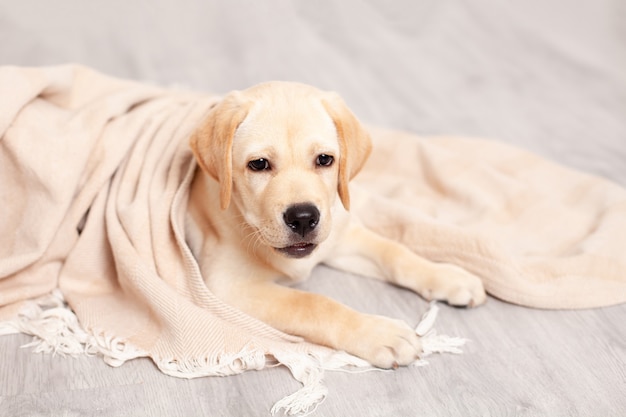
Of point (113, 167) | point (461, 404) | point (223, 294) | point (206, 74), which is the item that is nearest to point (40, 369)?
point (223, 294)

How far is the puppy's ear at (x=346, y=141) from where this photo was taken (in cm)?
283

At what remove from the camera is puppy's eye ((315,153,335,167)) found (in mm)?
2748

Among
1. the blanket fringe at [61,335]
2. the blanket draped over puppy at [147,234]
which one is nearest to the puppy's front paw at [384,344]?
the blanket draped over puppy at [147,234]

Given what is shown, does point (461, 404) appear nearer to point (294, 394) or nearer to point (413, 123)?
point (294, 394)

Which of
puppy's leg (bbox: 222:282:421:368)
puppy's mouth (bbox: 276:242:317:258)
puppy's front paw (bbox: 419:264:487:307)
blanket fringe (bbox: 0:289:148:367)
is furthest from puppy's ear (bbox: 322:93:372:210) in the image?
blanket fringe (bbox: 0:289:148:367)

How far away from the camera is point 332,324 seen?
2.80 meters

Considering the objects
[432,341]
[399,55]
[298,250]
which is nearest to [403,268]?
[432,341]

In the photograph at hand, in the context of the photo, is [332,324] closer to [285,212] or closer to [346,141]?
[285,212]

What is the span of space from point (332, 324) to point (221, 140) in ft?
2.67

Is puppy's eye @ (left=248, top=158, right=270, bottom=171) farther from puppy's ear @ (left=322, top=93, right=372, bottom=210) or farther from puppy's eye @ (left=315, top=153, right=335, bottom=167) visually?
puppy's ear @ (left=322, top=93, right=372, bottom=210)

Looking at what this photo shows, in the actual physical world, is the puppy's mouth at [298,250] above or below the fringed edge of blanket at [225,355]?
above

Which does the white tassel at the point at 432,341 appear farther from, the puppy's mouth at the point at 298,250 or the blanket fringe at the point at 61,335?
the blanket fringe at the point at 61,335

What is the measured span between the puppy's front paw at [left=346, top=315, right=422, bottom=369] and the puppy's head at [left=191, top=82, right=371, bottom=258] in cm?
37

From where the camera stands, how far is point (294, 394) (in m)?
2.59
